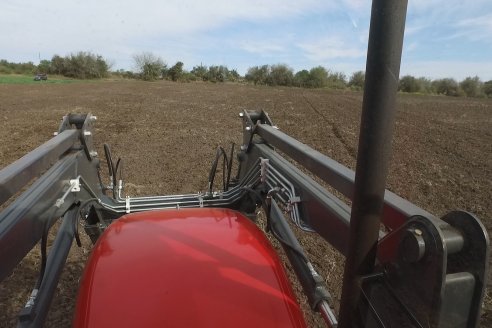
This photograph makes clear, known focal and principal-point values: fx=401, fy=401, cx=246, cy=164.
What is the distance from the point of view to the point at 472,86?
42531 millimetres

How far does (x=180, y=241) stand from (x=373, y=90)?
1.11m

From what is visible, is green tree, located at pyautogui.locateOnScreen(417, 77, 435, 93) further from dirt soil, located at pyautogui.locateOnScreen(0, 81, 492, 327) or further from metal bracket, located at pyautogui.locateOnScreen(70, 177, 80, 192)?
metal bracket, located at pyautogui.locateOnScreen(70, 177, 80, 192)

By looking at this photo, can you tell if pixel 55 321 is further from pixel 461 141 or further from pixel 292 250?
pixel 461 141

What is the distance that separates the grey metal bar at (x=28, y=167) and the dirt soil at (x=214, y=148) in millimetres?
1585

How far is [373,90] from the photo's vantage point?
39.1 inches

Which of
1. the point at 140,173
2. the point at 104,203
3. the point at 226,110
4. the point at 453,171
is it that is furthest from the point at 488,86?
the point at 104,203

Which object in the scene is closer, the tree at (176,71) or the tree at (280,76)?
the tree at (280,76)

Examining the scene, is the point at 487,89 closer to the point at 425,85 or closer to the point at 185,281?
the point at 425,85

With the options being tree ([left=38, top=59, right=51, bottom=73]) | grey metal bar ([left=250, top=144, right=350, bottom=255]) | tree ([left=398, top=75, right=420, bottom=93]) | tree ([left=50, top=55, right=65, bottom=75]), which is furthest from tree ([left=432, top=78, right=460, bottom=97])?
tree ([left=38, top=59, right=51, bottom=73])

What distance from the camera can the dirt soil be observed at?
13.2ft

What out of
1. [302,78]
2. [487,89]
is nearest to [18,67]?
[302,78]

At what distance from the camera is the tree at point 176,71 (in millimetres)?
68062

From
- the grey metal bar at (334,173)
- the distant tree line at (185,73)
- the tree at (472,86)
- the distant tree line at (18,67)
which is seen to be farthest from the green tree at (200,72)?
the grey metal bar at (334,173)

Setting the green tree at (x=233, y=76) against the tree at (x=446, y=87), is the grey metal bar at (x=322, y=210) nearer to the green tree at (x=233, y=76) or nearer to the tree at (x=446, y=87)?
the tree at (x=446, y=87)
